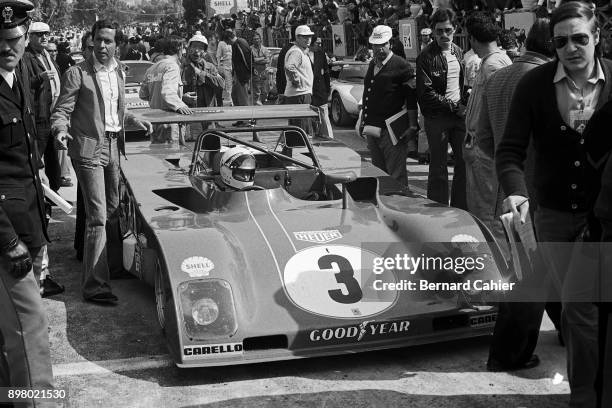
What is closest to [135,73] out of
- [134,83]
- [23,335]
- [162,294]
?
[134,83]

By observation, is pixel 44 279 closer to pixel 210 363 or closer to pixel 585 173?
pixel 210 363

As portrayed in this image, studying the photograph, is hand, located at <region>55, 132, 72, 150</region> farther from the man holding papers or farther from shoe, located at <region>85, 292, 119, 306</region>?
the man holding papers

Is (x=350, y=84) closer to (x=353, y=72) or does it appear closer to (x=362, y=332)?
(x=353, y=72)

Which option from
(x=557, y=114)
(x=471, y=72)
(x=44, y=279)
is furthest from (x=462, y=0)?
(x=557, y=114)

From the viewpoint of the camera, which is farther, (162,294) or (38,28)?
(38,28)

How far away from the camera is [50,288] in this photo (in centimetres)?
629

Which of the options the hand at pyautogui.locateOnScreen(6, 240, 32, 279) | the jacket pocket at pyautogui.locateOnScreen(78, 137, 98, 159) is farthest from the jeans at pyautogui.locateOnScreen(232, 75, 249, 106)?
the hand at pyautogui.locateOnScreen(6, 240, 32, 279)

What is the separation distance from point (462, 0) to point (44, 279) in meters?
12.6

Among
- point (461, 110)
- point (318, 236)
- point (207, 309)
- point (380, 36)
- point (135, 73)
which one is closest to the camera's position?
point (207, 309)

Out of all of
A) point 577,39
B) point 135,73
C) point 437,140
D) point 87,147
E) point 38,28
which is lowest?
point 135,73

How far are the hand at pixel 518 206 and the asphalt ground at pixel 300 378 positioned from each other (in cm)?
101

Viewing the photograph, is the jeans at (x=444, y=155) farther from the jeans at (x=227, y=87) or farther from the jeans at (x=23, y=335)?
the jeans at (x=227, y=87)

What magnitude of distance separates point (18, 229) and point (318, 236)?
195cm

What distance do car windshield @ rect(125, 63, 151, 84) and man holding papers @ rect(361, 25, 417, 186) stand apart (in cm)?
858
